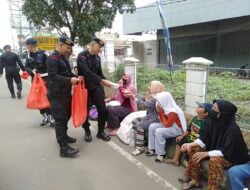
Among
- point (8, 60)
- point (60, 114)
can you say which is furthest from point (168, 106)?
point (8, 60)

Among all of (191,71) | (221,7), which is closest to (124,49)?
(221,7)

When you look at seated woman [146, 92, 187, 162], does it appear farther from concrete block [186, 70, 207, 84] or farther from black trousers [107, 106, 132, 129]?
black trousers [107, 106, 132, 129]

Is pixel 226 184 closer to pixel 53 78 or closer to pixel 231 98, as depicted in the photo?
pixel 231 98

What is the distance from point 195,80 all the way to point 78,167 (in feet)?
8.59

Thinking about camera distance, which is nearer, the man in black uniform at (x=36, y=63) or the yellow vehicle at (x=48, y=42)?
the man in black uniform at (x=36, y=63)

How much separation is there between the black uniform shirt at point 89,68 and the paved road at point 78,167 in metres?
1.10

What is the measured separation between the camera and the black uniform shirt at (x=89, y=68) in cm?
457

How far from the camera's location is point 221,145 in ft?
9.98

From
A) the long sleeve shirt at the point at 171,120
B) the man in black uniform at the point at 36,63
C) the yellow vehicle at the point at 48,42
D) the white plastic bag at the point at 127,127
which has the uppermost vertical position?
the yellow vehicle at the point at 48,42

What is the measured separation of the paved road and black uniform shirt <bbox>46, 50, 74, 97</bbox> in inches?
41.3

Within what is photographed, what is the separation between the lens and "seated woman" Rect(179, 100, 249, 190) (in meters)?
2.93

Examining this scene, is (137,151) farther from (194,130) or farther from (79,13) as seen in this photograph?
(79,13)

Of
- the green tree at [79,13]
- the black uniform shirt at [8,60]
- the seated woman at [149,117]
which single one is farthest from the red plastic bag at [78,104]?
the green tree at [79,13]

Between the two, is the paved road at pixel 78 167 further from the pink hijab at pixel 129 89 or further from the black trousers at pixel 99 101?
the pink hijab at pixel 129 89
